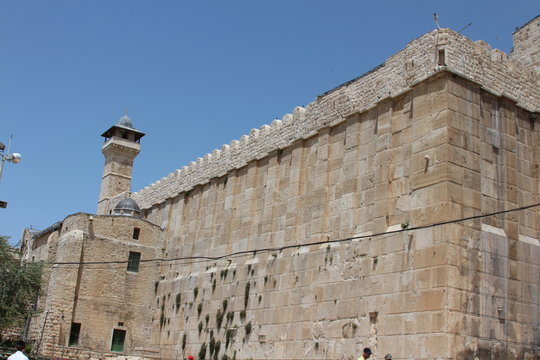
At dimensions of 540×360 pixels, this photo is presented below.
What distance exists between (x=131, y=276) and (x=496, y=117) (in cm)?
1463

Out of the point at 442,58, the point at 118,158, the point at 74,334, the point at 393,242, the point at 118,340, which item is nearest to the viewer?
the point at 393,242

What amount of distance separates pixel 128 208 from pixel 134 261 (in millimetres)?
3687

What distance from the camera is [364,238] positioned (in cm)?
1485

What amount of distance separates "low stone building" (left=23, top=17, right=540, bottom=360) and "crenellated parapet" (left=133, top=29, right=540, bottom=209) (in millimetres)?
48

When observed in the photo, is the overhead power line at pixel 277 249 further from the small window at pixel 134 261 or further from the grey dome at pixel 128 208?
the grey dome at pixel 128 208

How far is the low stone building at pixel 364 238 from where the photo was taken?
13.1 m

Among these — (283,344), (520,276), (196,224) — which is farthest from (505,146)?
(196,224)

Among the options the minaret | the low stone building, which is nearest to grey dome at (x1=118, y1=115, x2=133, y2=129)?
the minaret

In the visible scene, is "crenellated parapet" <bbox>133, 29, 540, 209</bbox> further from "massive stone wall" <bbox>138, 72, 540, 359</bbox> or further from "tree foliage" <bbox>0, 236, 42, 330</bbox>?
"tree foliage" <bbox>0, 236, 42, 330</bbox>

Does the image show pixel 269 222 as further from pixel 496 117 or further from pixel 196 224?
pixel 496 117

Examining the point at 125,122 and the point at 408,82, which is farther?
the point at 125,122

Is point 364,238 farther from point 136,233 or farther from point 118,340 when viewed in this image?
point 136,233

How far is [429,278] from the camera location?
1283cm

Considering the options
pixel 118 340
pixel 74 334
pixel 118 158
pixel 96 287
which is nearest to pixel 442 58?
pixel 96 287
